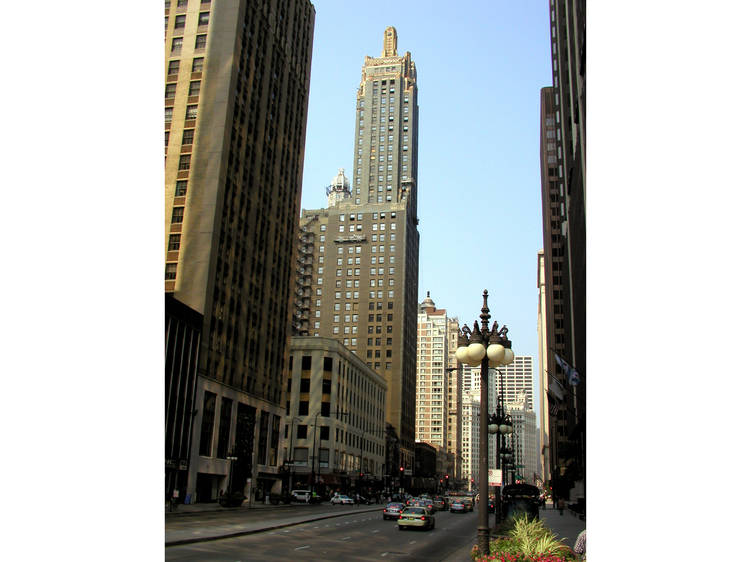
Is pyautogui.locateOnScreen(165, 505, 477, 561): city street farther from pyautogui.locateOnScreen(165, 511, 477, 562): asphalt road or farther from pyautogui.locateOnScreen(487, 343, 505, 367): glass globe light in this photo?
pyautogui.locateOnScreen(487, 343, 505, 367): glass globe light

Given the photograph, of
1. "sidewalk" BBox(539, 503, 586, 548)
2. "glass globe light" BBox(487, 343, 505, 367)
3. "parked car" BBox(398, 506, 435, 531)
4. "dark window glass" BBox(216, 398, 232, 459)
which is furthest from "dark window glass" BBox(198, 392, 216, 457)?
"glass globe light" BBox(487, 343, 505, 367)

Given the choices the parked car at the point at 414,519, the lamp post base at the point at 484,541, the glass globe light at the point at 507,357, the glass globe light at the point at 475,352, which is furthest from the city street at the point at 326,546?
the glass globe light at the point at 475,352

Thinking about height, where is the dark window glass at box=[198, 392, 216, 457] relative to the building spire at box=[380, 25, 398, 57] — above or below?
below

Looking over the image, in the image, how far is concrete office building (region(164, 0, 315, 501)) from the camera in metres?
59.3

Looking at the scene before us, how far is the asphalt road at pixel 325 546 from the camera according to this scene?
18.8 meters

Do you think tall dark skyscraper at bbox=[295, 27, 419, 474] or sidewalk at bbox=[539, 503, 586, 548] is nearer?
sidewalk at bbox=[539, 503, 586, 548]

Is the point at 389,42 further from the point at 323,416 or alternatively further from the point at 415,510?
the point at 415,510

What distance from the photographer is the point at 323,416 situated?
94.4 metres

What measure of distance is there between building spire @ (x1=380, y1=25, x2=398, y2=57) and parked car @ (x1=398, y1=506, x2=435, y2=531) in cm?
17369

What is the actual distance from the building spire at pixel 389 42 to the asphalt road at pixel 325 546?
17854cm
